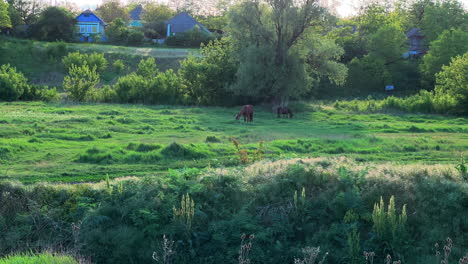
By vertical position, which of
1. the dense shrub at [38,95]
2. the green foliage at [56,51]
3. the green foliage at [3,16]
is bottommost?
the dense shrub at [38,95]

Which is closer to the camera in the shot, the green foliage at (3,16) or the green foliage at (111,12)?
the green foliage at (3,16)

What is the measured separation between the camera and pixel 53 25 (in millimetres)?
70938

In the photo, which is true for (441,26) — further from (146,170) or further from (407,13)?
(146,170)

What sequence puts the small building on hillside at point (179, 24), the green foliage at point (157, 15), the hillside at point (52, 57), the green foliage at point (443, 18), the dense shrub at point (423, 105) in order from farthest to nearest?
the green foliage at point (157, 15), the small building on hillside at point (179, 24), the green foliage at point (443, 18), the hillside at point (52, 57), the dense shrub at point (423, 105)

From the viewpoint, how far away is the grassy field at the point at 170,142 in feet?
52.9

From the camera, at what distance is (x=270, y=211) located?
12.5m

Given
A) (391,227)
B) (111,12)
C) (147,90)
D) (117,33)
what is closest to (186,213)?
(391,227)

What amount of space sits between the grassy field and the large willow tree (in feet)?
24.0

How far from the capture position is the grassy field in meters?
16.1

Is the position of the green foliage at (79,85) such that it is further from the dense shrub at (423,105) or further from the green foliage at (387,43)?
the green foliage at (387,43)

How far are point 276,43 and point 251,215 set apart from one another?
28667 millimetres

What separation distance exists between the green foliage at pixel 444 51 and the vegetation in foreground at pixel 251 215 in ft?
149

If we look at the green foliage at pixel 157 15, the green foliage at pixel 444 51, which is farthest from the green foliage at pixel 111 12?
the green foliage at pixel 444 51

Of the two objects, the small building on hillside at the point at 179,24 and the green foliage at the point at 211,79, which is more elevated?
the small building on hillside at the point at 179,24
